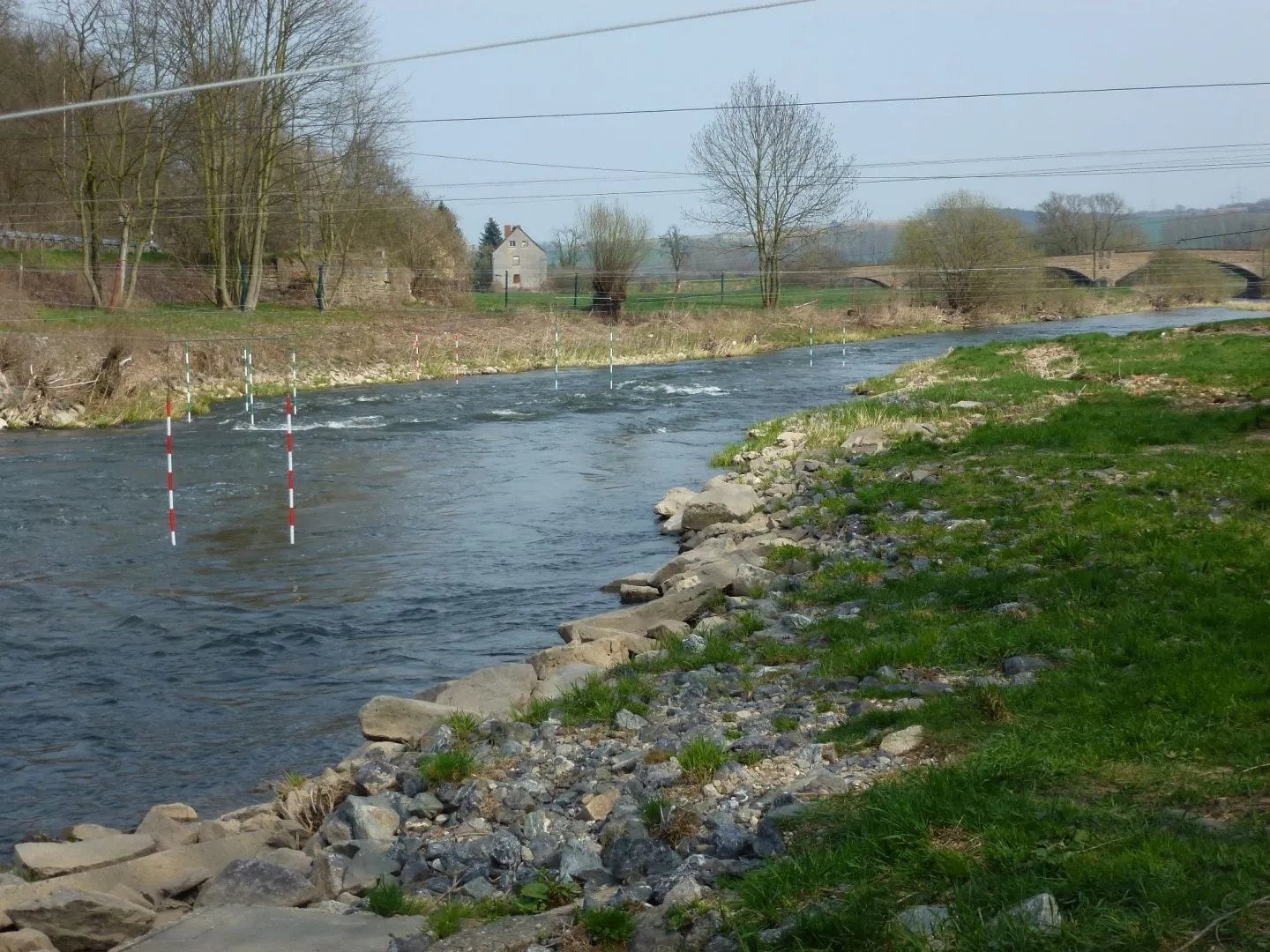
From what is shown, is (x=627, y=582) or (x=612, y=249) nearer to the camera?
(x=627, y=582)

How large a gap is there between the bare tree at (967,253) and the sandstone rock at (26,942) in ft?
187

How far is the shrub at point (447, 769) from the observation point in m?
6.70

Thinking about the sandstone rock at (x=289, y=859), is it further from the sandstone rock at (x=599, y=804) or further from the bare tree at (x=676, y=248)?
the bare tree at (x=676, y=248)

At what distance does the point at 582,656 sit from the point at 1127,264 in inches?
2603

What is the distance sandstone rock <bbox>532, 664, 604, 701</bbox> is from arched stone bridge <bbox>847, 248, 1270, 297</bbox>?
6093 cm

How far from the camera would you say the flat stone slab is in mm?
4797

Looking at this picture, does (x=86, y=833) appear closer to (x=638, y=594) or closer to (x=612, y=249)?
(x=638, y=594)

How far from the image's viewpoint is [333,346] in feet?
126

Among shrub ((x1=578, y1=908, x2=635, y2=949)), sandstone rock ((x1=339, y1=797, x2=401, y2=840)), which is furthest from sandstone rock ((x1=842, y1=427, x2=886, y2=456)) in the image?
shrub ((x1=578, y1=908, x2=635, y2=949))

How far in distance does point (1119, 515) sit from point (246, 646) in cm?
732

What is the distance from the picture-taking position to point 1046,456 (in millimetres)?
14211

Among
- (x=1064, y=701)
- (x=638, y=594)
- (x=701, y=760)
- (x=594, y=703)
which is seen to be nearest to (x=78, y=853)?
(x=594, y=703)

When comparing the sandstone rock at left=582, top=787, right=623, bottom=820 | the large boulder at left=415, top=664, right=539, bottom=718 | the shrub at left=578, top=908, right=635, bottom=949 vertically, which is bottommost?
the large boulder at left=415, top=664, right=539, bottom=718

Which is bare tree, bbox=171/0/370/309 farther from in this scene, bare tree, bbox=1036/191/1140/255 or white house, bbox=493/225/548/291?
white house, bbox=493/225/548/291
